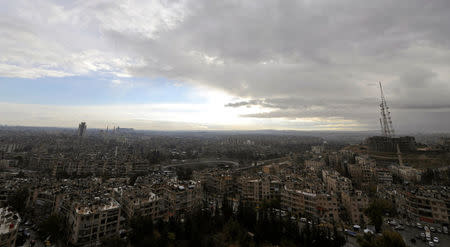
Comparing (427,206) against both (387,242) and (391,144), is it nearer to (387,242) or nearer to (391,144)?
(387,242)

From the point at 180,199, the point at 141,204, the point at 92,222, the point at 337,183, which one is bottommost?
the point at 180,199

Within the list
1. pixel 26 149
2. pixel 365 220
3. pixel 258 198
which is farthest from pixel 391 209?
pixel 26 149

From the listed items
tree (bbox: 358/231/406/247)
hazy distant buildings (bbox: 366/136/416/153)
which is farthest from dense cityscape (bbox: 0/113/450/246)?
hazy distant buildings (bbox: 366/136/416/153)

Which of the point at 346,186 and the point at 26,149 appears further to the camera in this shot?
the point at 26,149

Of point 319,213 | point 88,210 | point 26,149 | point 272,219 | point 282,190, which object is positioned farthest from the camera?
point 26,149

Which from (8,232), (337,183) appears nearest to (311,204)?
(337,183)

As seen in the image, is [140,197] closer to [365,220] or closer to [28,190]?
[28,190]

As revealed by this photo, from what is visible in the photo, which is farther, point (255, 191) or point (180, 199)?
point (255, 191)

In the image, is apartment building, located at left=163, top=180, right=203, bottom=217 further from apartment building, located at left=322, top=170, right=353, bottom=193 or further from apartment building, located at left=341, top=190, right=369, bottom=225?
apartment building, located at left=341, top=190, right=369, bottom=225

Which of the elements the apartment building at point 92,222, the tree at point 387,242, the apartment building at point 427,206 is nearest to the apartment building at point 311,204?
the tree at point 387,242

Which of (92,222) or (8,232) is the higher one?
(8,232)

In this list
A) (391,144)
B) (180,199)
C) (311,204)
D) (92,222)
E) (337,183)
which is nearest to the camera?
(92,222)
